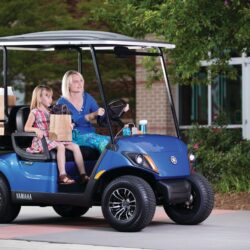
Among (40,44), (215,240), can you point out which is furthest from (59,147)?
(215,240)

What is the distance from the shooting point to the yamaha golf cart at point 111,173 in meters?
11.7

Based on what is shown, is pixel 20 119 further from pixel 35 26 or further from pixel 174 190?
pixel 35 26

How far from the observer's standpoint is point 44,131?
12383 mm

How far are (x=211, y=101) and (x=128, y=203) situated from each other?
1157 cm

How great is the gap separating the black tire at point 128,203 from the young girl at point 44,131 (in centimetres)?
51

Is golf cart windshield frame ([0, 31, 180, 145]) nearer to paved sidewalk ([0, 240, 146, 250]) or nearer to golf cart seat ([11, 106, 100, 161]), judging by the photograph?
golf cart seat ([11, 106, 100, 161])

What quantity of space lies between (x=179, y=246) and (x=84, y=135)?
2.57 metres

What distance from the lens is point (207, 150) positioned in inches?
728

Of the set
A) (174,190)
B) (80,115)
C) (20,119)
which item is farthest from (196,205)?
(20,119)

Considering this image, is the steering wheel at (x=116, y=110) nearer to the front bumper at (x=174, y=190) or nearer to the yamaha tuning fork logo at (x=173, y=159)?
the yamaha tuning fork logo at (x=173, y=159)

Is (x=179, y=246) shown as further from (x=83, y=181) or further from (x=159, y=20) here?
(x=159, y=20)

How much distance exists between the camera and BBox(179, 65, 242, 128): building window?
74.1 ft

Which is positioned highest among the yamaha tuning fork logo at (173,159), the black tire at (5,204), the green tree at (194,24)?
the green tree at (194,24)

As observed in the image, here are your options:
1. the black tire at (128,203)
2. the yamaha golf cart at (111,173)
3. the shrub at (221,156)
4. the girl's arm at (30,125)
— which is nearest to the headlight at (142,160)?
the yamaha golf cart at (111,173)
